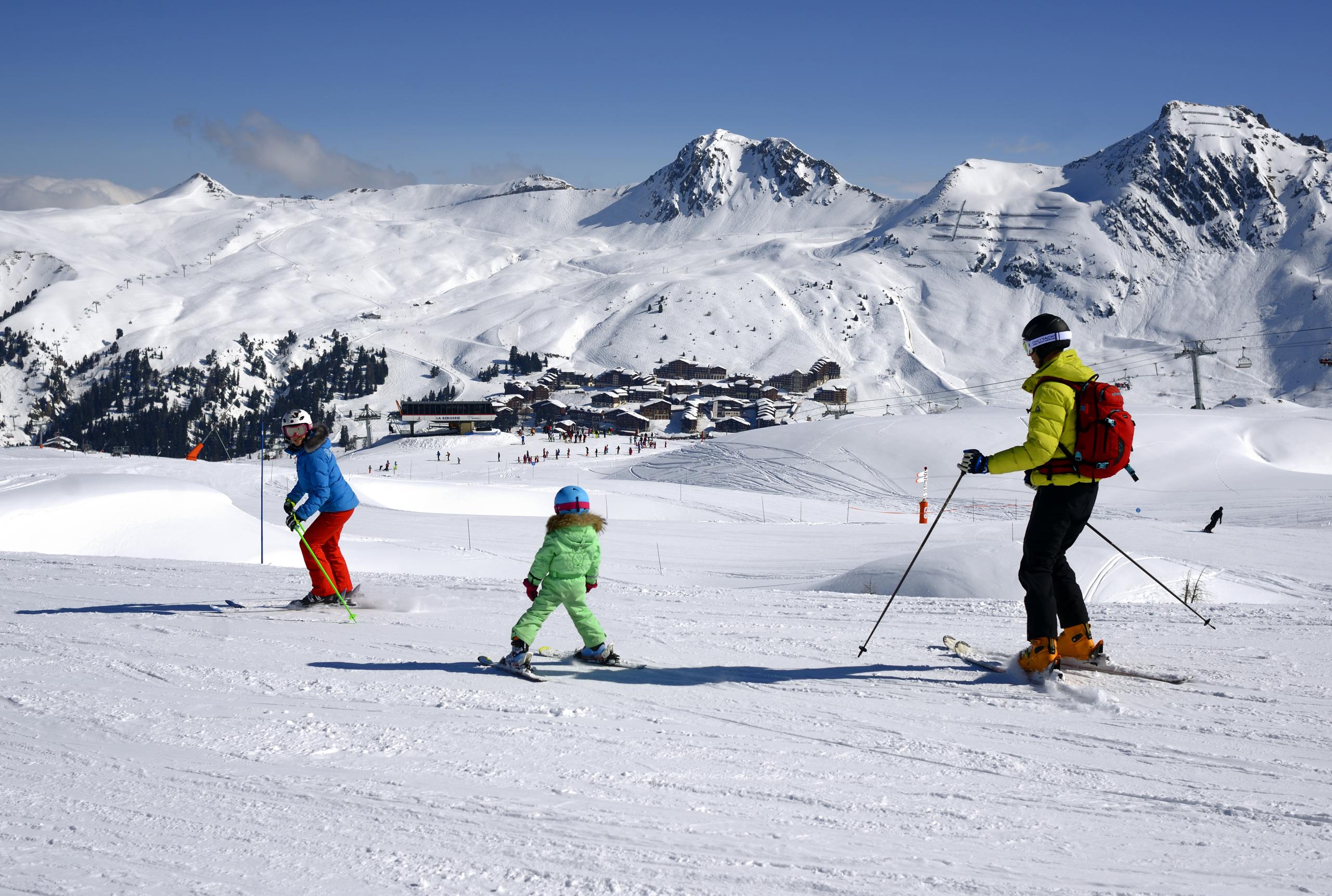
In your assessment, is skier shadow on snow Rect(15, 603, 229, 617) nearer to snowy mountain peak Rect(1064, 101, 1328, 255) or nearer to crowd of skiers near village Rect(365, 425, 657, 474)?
crowd of skiers near village Rect(365, 425, 657, 474)

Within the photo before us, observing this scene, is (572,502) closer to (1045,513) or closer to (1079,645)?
(1045,513)

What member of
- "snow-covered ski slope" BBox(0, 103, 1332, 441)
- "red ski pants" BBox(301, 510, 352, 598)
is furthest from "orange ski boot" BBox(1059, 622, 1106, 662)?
"snow-covered ski slope" BBox(0, 103, 1332, 441)

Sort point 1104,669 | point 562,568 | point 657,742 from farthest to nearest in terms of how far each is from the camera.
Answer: point 562,568
point 1104,669
point 657,742

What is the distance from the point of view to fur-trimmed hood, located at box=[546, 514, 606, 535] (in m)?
5.67

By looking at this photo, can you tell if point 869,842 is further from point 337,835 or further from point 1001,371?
point 1001,371

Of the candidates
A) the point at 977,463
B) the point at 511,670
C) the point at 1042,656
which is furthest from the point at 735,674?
the point at 977,463

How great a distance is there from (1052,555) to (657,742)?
248 cm

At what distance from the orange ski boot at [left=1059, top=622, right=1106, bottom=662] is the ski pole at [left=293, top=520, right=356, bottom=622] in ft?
16.8

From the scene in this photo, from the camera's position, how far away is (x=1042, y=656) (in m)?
5.38

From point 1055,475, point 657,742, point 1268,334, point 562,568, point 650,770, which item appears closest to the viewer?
point 650,770

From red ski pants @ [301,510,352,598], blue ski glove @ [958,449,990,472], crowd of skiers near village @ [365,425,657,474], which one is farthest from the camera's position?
crowd of skiers near village @ [365,425,657,474]

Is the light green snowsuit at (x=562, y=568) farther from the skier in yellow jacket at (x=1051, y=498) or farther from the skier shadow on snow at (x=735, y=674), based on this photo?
the skier in yellow jacket at (x=1051, y=498)

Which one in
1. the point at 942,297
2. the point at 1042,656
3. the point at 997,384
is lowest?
the point at 1042,656

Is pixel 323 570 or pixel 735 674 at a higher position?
pixel 323 570
